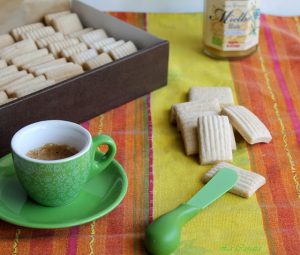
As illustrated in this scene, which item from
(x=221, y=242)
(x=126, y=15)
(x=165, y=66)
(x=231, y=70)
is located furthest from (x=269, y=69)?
(x=221, y=242)

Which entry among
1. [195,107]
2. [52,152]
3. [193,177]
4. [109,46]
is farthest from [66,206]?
[109,46]

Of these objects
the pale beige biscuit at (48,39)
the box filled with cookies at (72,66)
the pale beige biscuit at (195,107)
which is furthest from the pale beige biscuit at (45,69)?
the pale beige biscuit at (195,107)

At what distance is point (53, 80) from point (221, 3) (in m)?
0.36

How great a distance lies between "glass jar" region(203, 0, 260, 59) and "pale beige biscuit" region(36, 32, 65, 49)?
0.29 meters

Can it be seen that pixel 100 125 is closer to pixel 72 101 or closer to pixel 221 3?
pixel 72 101

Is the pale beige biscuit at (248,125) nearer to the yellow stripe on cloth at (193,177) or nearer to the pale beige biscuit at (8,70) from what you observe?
the yellow stripe on cloth at (193,177)

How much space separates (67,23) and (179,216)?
23.3 inches

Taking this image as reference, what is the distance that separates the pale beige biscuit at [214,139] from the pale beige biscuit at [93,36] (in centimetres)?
33

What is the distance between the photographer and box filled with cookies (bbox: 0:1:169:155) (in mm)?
903

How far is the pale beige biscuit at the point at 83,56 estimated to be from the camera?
3.51 ft

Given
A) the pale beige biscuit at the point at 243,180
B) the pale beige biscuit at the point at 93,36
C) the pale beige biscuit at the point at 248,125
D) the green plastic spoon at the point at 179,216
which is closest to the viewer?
the green plastic spoon at the point at 179,216

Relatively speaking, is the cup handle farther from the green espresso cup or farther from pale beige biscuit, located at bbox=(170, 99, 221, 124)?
pale beige biscuit, located at bbox=(170, 99, 221, 124)

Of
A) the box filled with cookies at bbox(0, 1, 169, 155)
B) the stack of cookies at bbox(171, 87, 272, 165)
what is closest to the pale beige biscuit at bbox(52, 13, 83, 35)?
the box filled with cookies at bbox(0, 1, 169, 155)

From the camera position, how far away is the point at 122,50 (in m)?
1.10
